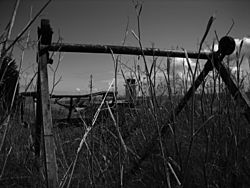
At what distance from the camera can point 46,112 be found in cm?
121

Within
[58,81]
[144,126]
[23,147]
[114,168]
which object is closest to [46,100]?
[58,81]

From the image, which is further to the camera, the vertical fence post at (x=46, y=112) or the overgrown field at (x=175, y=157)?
the vertical fence post at (x=46, y=112)

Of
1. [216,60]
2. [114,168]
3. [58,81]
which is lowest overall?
[114,168]

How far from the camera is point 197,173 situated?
4.64ft

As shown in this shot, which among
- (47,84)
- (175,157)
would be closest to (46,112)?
(47,84)

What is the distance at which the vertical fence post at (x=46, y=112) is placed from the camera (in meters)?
1.02

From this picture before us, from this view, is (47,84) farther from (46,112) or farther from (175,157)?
(175,157)

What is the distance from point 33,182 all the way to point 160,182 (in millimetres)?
1133

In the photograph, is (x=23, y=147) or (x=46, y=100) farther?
(x=23, y=147)

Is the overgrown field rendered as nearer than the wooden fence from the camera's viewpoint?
Yes

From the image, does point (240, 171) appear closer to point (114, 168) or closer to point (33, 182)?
point (114, 168)

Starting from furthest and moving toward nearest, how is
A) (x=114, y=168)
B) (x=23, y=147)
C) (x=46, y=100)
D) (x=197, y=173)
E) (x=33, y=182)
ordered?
(x=23, y=147), (x=33, y=182), (x=114, y=168), (x=197, y=173), (x=46, y=100)

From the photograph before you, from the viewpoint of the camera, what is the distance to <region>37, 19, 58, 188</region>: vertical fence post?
40.3 inches

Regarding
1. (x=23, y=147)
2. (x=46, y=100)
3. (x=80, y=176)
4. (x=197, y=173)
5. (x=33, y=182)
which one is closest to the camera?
(x=46, y=100)
